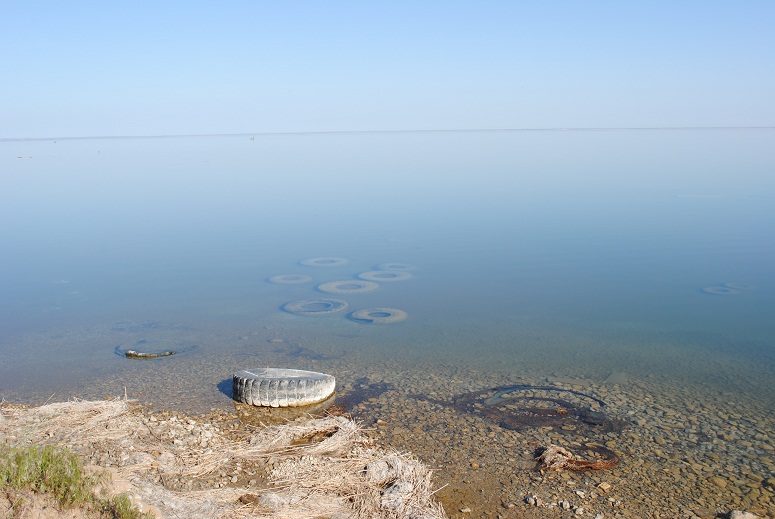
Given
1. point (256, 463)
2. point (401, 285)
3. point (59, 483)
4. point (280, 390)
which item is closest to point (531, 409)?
point (280, 390)

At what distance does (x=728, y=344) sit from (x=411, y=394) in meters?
6.18

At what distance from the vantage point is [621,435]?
29.2 ft

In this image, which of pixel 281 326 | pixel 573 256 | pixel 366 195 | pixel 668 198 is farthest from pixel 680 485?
pixel 366 195

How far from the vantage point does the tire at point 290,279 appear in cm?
1835

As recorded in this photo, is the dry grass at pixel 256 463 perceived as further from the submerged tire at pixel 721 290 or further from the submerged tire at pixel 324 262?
the submerged tire at pixel 324 262

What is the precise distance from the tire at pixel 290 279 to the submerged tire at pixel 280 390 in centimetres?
818

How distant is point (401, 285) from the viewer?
1783cm

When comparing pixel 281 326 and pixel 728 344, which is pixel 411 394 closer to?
pixel 281 326

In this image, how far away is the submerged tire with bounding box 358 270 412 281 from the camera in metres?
→ 18.6

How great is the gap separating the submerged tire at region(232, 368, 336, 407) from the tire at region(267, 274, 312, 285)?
818 centimetres

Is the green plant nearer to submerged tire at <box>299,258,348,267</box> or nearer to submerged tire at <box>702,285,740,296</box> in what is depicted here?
submerged tire at <box>702,285,740,296</box>

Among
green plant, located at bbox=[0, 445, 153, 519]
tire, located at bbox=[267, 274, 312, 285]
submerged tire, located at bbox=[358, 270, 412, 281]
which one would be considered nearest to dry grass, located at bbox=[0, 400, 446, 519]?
green plant, located at bbox=[0, 445, 153, 519]

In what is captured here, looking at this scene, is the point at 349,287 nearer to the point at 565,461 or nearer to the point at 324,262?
the point at 324,262

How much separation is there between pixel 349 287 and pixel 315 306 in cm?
199
